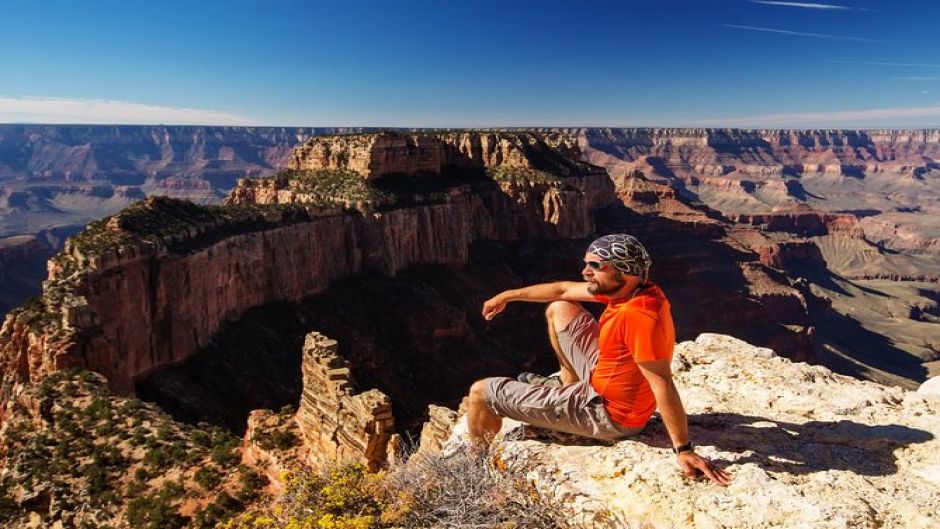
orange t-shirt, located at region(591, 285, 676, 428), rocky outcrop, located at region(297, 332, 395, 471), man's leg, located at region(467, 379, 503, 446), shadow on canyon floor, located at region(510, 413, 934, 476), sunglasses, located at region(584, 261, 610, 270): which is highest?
sunglasses, located at region(584, 261, 610, 270)

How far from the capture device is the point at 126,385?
3102 centimetres

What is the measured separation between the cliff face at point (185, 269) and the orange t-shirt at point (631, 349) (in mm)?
26446

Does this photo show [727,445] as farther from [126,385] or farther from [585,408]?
[126,385]

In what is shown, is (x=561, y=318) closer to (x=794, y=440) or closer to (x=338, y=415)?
(x=794, y=440)

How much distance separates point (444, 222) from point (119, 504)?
50036 mm

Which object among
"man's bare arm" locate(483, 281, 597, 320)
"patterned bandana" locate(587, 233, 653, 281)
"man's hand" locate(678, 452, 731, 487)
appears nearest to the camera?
"man's hand" locate(678, 452, 731, 487)

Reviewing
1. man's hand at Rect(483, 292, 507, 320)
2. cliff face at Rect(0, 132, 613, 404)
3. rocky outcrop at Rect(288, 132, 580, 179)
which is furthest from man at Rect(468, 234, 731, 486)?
rocky outcrop at Rect(288, 132, 580, 179)

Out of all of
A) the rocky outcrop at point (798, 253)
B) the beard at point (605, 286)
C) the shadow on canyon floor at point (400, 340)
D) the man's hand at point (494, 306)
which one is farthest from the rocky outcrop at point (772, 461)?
the rocky outcrop at point (798, 253)

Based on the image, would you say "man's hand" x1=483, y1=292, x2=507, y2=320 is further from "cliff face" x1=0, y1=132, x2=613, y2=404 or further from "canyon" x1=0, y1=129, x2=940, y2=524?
"cliff face" x1=0, y1=132, x2=613, y2=404

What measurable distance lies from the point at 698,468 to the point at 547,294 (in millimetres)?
3280

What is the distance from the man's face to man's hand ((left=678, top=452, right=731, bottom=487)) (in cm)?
226

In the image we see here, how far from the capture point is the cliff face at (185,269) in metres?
28.3

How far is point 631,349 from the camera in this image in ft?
25.2

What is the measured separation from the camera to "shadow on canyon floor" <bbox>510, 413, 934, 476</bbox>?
315 inches
